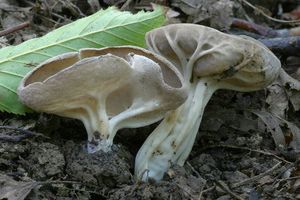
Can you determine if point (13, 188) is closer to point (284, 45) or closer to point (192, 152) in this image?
point (192, 152)

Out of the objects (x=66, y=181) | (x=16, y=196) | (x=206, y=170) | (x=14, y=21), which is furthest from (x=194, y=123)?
(x=14, y=21)

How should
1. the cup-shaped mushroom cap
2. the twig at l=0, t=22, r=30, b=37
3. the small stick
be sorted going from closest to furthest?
the cup-shaped mushroom cap
the twig at l=0, t=22, r=30, b=37
the small stick

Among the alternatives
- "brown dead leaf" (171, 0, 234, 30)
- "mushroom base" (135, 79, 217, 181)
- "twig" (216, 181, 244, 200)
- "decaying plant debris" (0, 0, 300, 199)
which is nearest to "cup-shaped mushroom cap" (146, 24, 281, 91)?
"mushroom base" (135, 79, 217, 181)

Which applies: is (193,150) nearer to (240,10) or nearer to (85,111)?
(85,111)

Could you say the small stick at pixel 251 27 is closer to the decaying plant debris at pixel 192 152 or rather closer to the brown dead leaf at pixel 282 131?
the decaying plant debris at pixel 192 152

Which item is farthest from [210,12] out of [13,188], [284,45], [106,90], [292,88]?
[13,188]

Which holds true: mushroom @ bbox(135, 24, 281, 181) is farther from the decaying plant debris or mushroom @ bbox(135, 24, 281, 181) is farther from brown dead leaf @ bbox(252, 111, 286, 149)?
brown dead leaf @ bbox(252, 111, 286, 149)
